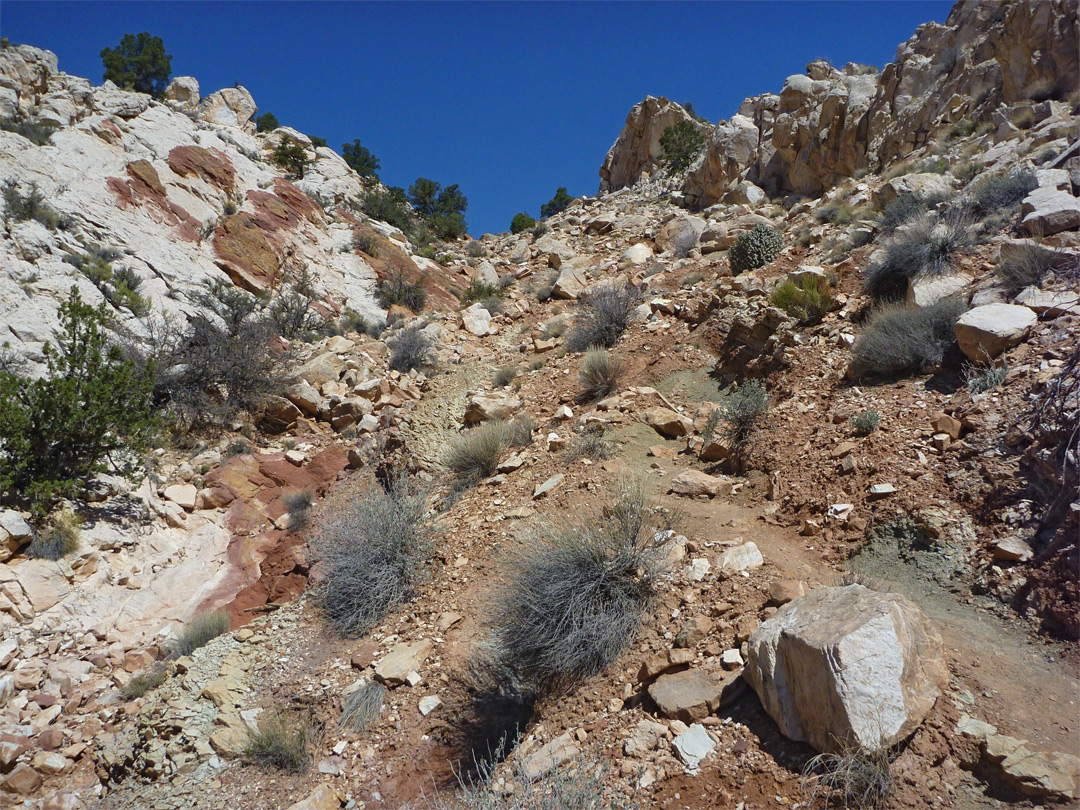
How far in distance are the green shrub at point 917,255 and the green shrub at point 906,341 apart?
100cm

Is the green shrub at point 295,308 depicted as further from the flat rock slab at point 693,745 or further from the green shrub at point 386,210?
the flat rock slab at point 693,745

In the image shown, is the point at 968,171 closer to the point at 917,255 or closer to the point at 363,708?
the point at 917,255

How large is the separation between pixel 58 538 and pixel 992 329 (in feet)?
29.5

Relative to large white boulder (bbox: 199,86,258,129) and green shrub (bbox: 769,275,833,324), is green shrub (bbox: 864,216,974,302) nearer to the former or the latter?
green shrub (bbox: 769,275,833,324)

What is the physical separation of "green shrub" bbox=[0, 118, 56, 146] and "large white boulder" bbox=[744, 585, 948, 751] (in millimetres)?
15787

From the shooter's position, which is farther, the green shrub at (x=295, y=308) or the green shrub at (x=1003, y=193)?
the green shrub at (x=295, y=308)

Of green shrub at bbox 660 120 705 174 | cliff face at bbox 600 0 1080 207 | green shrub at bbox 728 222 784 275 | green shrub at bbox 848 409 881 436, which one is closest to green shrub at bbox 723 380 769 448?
green shrub at bbox 848 409 881 436

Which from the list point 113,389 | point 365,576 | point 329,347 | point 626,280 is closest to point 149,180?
point 329,347

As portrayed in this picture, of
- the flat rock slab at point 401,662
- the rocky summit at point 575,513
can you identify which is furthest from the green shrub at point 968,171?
the flat rock slab at point 401,662

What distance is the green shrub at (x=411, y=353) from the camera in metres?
10.6

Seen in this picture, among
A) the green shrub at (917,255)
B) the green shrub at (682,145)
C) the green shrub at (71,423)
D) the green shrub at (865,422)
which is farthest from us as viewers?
the green shrub at (682,145)

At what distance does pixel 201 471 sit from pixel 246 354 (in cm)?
241

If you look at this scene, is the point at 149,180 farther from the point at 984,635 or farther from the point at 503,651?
the point at 984,635

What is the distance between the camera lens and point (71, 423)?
246 inches
